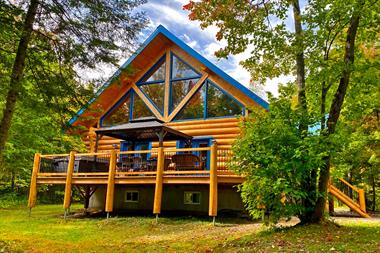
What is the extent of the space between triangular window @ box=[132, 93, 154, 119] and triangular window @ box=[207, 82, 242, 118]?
306cm

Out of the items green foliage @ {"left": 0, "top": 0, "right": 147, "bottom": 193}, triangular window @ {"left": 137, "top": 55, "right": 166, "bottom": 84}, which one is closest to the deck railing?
triangular window @ {"left": 137, "top": 55, "right": 166, "bottom": 84}

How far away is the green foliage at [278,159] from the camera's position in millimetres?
7664

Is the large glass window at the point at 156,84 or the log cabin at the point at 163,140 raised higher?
the large glass window at the point at 156,84

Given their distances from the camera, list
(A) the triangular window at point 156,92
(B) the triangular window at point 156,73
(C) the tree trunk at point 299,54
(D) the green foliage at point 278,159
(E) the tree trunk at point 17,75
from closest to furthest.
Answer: (E) the tree trunk at point 17,75, (D) the green foliage at point 278,159, (C) the tree trunk at point 299,54, (A) the triangular window at point 156,92, (B) the triangular window at point 156,73

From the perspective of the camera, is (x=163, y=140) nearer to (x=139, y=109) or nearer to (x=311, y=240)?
(x=139, y=109)

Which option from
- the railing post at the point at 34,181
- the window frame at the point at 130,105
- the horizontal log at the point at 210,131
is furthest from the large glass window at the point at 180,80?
the railing post at the point at 34,181

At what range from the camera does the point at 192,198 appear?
1459 cm

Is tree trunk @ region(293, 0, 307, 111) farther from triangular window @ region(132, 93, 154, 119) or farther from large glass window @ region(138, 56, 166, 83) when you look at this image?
triangular window @ region(132, 93, 154, 119)

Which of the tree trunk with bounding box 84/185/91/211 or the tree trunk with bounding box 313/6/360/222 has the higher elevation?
the tree trunk with bounding box 313/6/360/222

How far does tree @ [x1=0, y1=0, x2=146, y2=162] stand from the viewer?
795cm

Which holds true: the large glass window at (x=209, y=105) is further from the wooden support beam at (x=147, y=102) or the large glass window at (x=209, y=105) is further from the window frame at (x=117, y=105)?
the window frame at (x=117, y=105)

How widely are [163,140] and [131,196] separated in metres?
3.00

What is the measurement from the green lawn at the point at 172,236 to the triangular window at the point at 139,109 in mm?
5640

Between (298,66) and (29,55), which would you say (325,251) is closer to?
(298,66)
